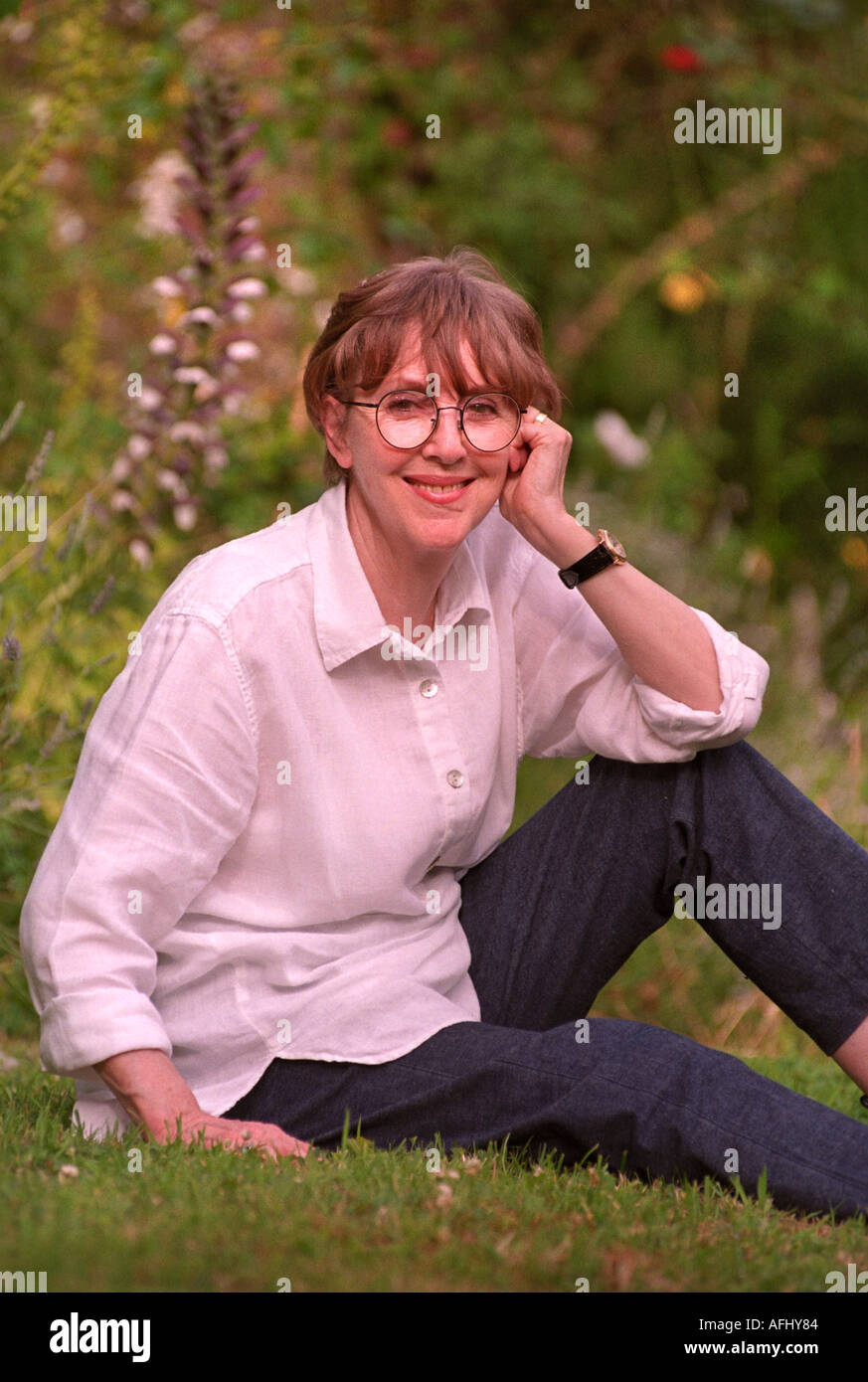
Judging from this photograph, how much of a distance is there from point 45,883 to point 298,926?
368mm

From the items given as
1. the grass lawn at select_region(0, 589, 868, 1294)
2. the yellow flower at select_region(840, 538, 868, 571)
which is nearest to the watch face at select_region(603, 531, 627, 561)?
the grass lawn at select_region(0, 589, 868, 1294)

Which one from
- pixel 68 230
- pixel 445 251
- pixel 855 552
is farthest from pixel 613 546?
pixel 855 552

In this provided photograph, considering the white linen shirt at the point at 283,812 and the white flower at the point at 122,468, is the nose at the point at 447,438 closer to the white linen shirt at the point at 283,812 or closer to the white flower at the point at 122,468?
the white linen shirt at the point at 283,812

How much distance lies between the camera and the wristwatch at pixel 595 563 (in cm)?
237

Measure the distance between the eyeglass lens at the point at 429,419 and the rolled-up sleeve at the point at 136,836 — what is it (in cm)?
40

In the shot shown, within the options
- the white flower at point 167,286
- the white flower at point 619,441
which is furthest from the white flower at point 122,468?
the white flower at point 619,441

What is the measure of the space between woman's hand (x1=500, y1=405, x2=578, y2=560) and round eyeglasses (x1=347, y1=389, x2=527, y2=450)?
81 mm

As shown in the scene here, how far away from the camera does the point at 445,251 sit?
4477mm

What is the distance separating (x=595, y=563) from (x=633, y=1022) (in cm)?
67

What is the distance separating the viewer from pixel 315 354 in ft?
7.95

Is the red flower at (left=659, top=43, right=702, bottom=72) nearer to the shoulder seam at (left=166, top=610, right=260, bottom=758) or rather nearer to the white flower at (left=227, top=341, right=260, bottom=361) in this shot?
the white flower at (left=227, top=341, right=260, bottom=361)

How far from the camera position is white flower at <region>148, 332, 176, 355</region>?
3432 mm
